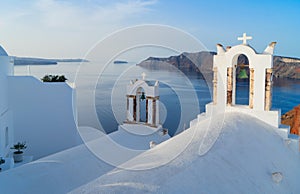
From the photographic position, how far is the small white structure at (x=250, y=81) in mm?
4973

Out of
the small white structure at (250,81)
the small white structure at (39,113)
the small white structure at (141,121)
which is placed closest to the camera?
the small white structure at (250,81)

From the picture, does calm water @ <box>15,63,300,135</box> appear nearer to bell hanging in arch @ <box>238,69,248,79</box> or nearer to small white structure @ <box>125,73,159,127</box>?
small white structure @ <box>125,73,159,127</box>

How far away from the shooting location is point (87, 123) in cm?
912

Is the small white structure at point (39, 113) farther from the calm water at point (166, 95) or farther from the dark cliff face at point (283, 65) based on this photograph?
the dark cliff face at point (283, 65)

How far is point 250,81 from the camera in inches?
203

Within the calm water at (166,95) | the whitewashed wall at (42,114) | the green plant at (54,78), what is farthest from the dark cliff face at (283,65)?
the green plant at (54,78)

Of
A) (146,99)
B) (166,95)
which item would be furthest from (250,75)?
(166,95)

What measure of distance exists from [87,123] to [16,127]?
206cm

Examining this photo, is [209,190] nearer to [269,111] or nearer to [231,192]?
[231,192]

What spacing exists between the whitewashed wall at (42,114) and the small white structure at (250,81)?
4692 millimetres

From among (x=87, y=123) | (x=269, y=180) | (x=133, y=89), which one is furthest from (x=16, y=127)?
(x=269, y=180)

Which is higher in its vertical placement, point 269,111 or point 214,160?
point 269,111

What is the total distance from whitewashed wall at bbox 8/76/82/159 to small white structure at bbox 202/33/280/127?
15.4 ft

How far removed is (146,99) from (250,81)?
8.49 feet
